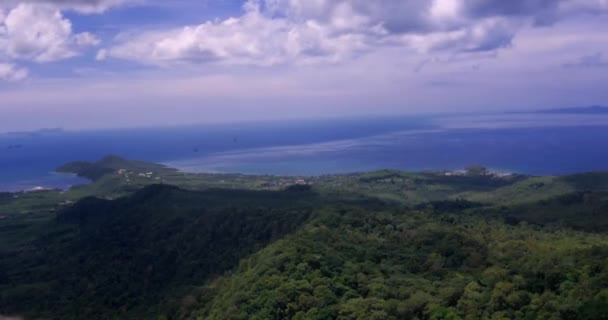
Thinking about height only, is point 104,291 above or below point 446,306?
below

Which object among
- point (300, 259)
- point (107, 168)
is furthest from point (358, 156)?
point (300, 259)

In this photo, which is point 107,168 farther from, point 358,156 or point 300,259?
point 300,259

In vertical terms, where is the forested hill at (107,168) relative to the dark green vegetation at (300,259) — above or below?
above

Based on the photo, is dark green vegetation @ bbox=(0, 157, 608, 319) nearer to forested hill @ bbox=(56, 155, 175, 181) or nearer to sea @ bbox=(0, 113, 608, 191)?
forested hill @ bbox=(56, 155, 175, 181)

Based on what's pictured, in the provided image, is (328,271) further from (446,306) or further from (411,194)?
(411,194)

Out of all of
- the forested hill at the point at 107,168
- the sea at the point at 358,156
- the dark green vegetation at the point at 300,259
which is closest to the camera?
the dark green vegetation at the point at 300,259

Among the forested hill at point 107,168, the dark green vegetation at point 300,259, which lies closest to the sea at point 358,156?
the forested hill at point 107,168

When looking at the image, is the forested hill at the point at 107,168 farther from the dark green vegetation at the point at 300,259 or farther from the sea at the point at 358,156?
the dark green vegetation at the point at 300,259

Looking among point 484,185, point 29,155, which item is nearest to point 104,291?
point 484,185

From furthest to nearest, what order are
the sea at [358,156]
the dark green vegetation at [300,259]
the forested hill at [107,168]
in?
the sea at [358,156] < the forested hill at [107,168] < the dark green vegetation at [300,259]
